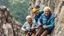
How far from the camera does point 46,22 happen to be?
380 inches

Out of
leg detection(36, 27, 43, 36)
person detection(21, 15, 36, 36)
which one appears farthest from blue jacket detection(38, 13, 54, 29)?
person detection(21, 15, 36, 36)

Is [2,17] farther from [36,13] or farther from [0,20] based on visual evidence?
[36,13]

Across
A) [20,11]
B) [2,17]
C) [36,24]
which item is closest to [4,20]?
[2,17]

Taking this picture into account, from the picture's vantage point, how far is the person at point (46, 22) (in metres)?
9.49

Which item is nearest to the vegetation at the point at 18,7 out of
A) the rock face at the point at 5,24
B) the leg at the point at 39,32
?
the rock face at the point at 5,24

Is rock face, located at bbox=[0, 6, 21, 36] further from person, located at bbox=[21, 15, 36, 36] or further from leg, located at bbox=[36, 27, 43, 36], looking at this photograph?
leg, located at bbox=[36, 27, 43, 36]

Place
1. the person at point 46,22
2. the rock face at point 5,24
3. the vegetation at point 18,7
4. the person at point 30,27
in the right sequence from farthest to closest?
the vegetation at point 18,7 < the rock face at point 5,24 < the person at point 30,27 < the person at point 46,22

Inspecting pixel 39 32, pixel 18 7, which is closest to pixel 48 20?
pixel 39 32

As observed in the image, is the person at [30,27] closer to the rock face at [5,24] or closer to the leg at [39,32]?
the leg at [39,32]

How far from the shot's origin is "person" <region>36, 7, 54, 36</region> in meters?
9.49

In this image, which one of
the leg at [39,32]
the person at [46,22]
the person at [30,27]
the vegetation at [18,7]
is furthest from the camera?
the vegetation at [18,7]

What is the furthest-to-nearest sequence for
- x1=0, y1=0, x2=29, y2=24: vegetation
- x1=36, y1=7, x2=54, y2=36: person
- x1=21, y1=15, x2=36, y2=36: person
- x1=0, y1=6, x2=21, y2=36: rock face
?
x1=0, y1=0, x2=29, y2=24: vegetation
x1=0, y1=6, x2=21, y2=36: rock face
x1=21, y1=15, x2=36, y2=36: person
x1=36, y1=7, x2=54, y2=36: person

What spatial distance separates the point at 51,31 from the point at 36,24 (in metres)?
0.97

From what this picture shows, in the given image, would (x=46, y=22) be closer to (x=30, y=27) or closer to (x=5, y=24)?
(x=30, y=27)
